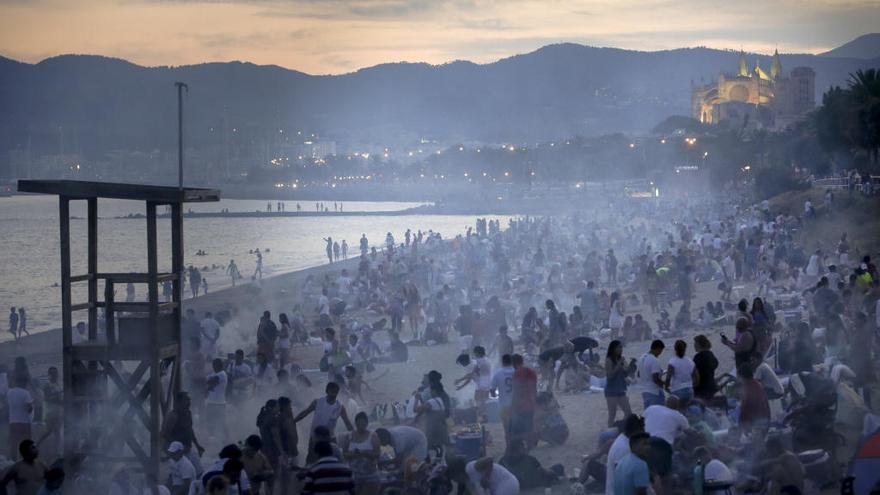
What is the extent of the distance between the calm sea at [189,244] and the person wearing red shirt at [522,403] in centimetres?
2760

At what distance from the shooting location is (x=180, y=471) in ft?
29.9

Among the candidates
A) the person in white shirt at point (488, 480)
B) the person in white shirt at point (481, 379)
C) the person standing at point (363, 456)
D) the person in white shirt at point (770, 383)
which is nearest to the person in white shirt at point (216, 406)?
the person in white shirt at point (481, 379)

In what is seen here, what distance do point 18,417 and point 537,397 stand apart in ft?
17.6

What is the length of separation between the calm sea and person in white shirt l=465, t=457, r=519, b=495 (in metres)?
29.3

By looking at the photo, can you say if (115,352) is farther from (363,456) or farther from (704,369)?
(704,369)

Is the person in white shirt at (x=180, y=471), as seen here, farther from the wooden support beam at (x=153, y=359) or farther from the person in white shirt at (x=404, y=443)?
the person in white shirt at (x=404, y=443)

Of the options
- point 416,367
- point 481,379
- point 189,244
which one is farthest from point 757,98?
point 481,379

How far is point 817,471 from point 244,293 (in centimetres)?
3094

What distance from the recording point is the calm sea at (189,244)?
54.8 meters

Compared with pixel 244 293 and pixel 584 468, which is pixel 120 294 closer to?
pixel 244 293

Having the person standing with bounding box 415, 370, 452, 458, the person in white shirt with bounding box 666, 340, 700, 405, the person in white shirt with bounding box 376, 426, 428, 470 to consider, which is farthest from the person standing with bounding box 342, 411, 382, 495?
the person in white shirt with bounding box 666, 340, 700, 405

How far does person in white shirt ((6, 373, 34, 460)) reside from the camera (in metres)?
11.2

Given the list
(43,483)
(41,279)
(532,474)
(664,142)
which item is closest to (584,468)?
(532,474)

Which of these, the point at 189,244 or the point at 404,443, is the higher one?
the point at 404,443
